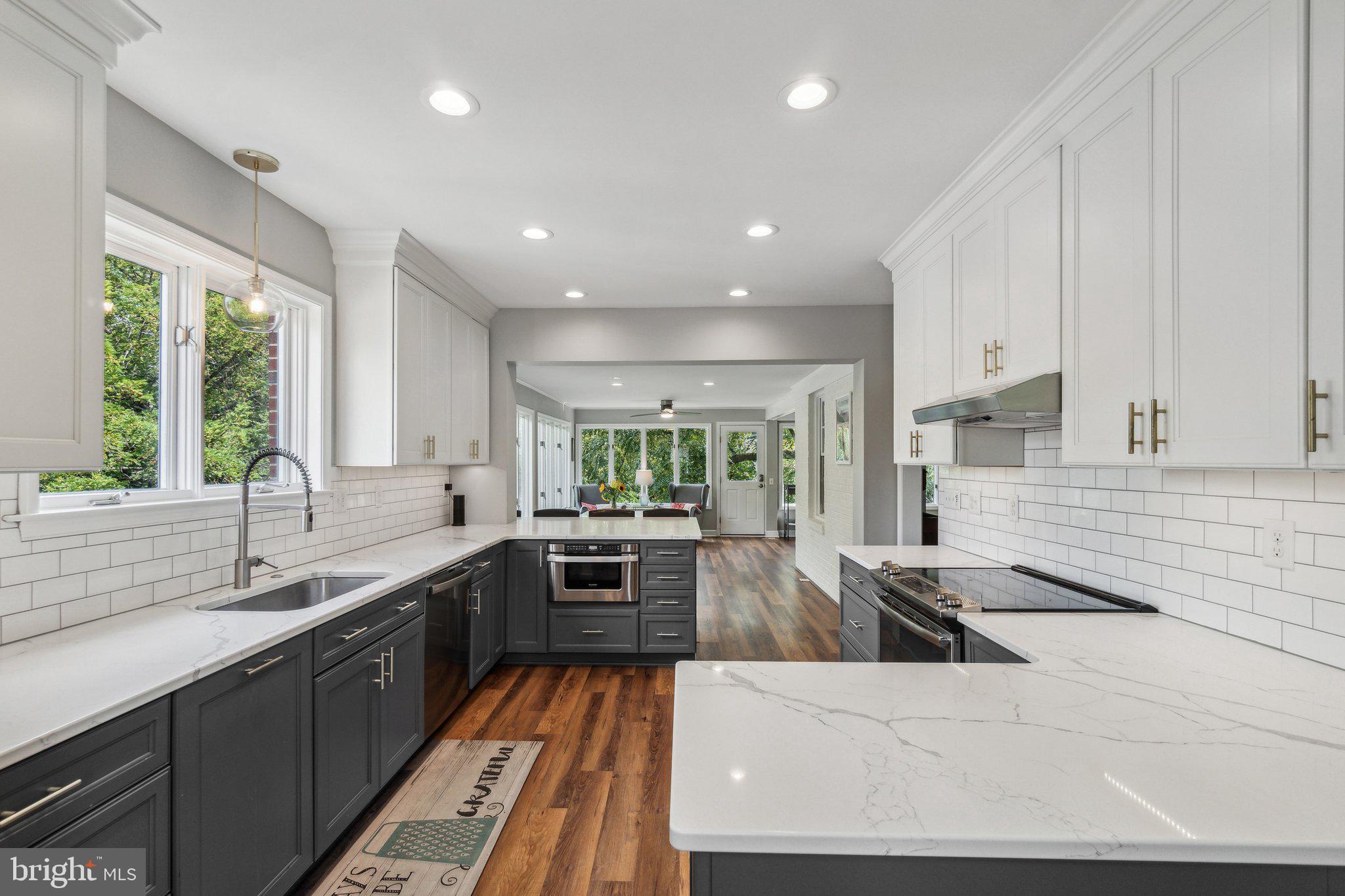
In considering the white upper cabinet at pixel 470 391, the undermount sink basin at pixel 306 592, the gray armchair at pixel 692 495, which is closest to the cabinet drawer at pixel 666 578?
the white upper cabinet at pixel 470 391

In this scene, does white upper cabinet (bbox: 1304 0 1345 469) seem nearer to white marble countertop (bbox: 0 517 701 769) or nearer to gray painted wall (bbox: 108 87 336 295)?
white marble countertop (bbox: 0 517 701 769)

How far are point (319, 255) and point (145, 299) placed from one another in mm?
971

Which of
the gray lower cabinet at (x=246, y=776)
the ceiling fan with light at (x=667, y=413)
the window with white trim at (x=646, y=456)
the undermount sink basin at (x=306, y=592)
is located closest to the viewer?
the gray lower cabinet at (x=246, y=776)

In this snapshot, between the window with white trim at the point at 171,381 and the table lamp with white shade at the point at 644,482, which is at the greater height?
the window with white trim at the point at 171,381

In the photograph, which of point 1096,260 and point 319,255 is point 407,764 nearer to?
point 319,255

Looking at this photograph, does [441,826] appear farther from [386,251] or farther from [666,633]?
[386,251]

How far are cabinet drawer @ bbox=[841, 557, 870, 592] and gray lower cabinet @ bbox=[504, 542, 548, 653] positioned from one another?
183 cm

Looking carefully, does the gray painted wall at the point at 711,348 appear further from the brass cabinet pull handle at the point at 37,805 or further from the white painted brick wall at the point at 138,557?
the brass cabinet pull handle at the point at 37,805

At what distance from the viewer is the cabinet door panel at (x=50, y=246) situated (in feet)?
3.94

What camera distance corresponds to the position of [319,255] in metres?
2.91

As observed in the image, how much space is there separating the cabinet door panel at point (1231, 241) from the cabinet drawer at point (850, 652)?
62.0 inches

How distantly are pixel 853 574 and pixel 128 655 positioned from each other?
2.68m

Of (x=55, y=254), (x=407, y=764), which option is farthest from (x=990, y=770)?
(x=407, y=764)

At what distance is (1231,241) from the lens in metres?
1.27
